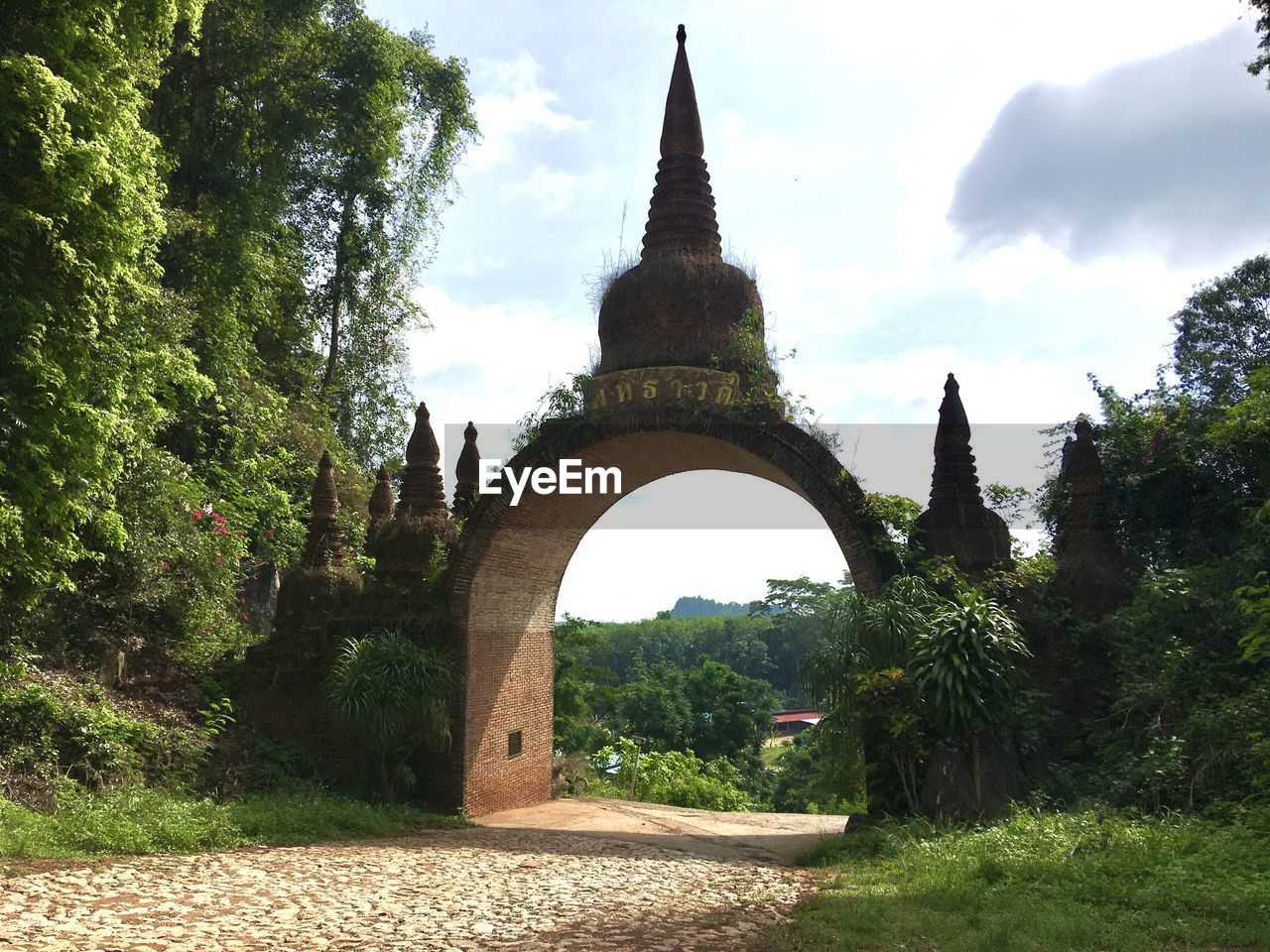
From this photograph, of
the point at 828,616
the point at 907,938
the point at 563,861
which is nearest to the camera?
the point at 907,938

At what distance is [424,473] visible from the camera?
13977mm

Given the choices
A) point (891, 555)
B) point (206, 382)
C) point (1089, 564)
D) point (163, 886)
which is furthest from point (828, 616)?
point (206, 382)

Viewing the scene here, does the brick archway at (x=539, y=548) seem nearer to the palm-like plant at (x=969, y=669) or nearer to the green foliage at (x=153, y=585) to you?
the palm-like plant at (x=969, y=669)

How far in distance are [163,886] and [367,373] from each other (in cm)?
1860

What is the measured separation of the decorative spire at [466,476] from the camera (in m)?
16.1

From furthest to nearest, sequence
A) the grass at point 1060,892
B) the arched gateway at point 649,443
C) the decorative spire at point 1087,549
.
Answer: the arched gateway at point 649,443 → the decorative spire at point 1087,549 → the grass at point 1060,892

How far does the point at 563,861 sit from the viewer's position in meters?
8.94

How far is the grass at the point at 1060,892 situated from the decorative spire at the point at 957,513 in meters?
3.32

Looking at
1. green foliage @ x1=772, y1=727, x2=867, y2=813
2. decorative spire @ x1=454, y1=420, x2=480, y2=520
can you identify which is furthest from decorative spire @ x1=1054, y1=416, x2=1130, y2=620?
decorative spire @ x1=454, y1=420, x2=480, y2=520

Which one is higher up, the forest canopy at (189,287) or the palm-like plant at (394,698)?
the forest canopy at (189,287)

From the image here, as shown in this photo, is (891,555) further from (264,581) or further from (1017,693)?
(264,581)

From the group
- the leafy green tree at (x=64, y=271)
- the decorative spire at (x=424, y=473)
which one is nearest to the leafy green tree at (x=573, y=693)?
the decorative spire at (x=424, y=473)

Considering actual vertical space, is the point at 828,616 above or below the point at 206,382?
below

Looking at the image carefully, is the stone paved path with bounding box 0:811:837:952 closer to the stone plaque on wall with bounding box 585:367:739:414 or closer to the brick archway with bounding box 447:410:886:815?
the brick archway with bounding box 447:410:886:815
